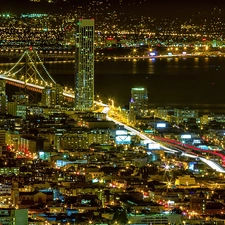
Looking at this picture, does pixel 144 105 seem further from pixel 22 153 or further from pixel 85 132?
pixel 22 153

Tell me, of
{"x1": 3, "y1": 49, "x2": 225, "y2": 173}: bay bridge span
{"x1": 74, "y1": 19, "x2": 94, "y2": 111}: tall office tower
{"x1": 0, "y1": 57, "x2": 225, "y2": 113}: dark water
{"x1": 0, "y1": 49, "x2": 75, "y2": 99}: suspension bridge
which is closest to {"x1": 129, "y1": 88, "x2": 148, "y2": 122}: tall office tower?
{"x1": 3, "y1": 49, "x2": 225, "y2": 173}: bay bridge span

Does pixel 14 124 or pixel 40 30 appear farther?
pixel 40 30

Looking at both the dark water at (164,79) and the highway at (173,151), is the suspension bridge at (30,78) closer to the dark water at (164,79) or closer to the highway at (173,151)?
the dark water at (164,79)

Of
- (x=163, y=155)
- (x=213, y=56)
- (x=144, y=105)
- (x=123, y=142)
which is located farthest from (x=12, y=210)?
(x=213, y=56)

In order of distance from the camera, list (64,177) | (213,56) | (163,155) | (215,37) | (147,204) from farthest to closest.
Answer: (215,37), (213,56), (163,155), (64,177), (147,204)

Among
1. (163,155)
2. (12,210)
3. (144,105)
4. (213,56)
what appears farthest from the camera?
(213,56)

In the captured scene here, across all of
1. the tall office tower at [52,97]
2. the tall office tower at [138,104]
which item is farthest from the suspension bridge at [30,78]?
the tall office tower at [138,104]

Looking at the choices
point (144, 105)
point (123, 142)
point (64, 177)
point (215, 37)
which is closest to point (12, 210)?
point (64, 177)

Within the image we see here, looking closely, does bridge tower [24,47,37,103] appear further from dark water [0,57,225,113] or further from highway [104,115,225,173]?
highway [104,115,225,173]
